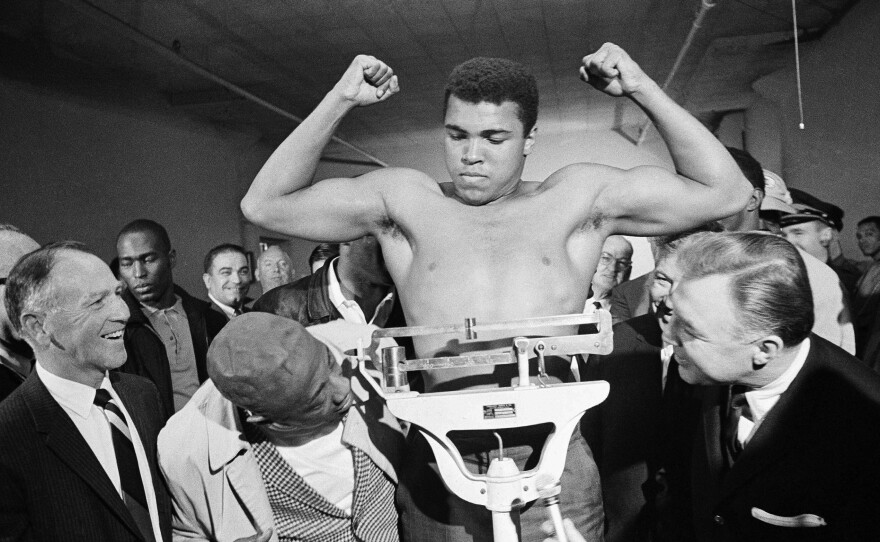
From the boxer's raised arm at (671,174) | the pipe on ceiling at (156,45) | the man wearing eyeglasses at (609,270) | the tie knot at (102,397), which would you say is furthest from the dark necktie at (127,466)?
the pipe on ceiling at (156,45)

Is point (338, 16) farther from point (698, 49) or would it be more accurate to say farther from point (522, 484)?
point (522, 484)

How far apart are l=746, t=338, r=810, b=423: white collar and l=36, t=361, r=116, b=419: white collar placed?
1.34 m

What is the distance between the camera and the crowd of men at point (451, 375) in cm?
139

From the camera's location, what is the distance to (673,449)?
6.03 ft

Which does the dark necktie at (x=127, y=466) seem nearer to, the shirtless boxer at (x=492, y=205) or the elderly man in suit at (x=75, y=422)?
the elderly man in suit at (x=75, y=422)

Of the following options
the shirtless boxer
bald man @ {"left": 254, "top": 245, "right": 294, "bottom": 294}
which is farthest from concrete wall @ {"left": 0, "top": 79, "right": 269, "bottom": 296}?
the shirtless boxer

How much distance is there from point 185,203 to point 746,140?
606 centimetres

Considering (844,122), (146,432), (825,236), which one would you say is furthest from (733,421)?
(844,122)

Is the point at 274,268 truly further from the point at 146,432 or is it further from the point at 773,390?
the point at 773,390

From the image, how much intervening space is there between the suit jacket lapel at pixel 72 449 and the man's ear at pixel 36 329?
5.2 inches

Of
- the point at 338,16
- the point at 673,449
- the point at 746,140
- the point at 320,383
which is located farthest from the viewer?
the point at 746,140

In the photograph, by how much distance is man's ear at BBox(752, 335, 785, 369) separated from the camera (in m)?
1.38

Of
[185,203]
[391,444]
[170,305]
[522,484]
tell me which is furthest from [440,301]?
[185,203]

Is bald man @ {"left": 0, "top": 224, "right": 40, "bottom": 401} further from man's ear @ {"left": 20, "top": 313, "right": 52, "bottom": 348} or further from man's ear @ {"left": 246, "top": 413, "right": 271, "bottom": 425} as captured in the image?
man's ear @ {"left": 246, "top": 413, "right": 271, "bottom": 425}
